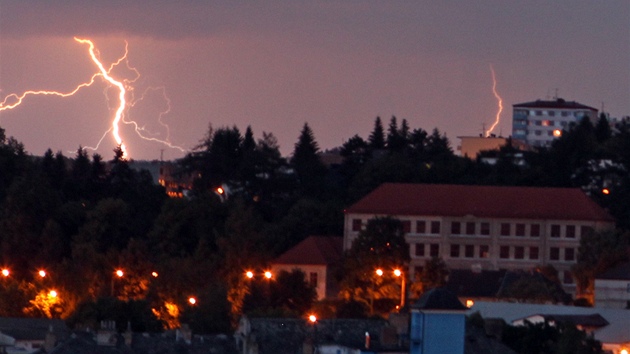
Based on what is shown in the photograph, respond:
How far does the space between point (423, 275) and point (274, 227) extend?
1571 centimetres

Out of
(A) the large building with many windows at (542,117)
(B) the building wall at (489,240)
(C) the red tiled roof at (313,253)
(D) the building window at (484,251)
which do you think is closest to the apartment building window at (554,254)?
(B) the building wall at (489,240)

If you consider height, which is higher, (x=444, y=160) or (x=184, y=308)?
(x=444, y=160)

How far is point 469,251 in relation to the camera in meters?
90.0

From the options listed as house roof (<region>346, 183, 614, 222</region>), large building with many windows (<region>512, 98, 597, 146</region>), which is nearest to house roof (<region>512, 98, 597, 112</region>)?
large building with many windows (<region>512, 98, 597, 146</region>)

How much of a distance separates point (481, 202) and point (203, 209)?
15.4 meters

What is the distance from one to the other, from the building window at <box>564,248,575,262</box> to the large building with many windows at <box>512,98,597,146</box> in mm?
84013

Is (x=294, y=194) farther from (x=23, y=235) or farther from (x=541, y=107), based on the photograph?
(x=541, y=107)

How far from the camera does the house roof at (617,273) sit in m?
78.4

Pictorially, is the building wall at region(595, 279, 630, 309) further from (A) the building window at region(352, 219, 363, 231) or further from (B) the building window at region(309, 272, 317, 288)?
(A) the building window at region(352, 219, 363, 231)

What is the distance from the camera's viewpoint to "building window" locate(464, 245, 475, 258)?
294 feet

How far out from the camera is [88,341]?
49.0 meters

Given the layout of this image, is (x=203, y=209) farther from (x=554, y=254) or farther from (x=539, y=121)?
(x=539, y=121)

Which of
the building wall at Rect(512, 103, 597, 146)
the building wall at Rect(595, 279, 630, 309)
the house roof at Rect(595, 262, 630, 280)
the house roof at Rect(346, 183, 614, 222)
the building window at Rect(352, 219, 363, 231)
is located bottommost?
the building wall at Rect(595, 279, 630, 309)

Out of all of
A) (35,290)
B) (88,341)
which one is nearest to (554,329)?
(88,341)
